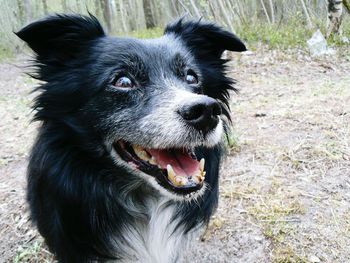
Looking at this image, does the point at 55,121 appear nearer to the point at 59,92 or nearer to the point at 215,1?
the point at 59,92

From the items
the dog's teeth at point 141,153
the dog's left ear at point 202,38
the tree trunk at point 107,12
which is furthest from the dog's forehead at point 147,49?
the tree trunk at point 107,12

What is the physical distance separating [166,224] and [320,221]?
132 centimetres

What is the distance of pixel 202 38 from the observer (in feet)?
10.1

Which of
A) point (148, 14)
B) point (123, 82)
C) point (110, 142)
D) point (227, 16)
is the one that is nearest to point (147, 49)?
point (123, 82)

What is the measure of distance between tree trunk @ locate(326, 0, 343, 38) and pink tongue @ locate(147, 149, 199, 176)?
908 cm

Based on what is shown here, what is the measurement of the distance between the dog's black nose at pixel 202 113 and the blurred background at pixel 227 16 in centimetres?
121

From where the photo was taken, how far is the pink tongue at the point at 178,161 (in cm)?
237

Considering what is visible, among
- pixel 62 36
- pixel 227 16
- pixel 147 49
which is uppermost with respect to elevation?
pixel 62 36

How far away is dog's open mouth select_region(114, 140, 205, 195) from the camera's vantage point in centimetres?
229

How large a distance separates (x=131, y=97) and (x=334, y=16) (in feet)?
30.1

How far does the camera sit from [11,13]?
759 inches

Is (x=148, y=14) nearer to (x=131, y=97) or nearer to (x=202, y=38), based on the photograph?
(x=202, y=38)

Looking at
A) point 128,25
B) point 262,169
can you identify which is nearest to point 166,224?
point 262,169

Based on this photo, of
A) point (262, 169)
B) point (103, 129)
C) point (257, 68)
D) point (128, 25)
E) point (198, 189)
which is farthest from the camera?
point (128, 25)
